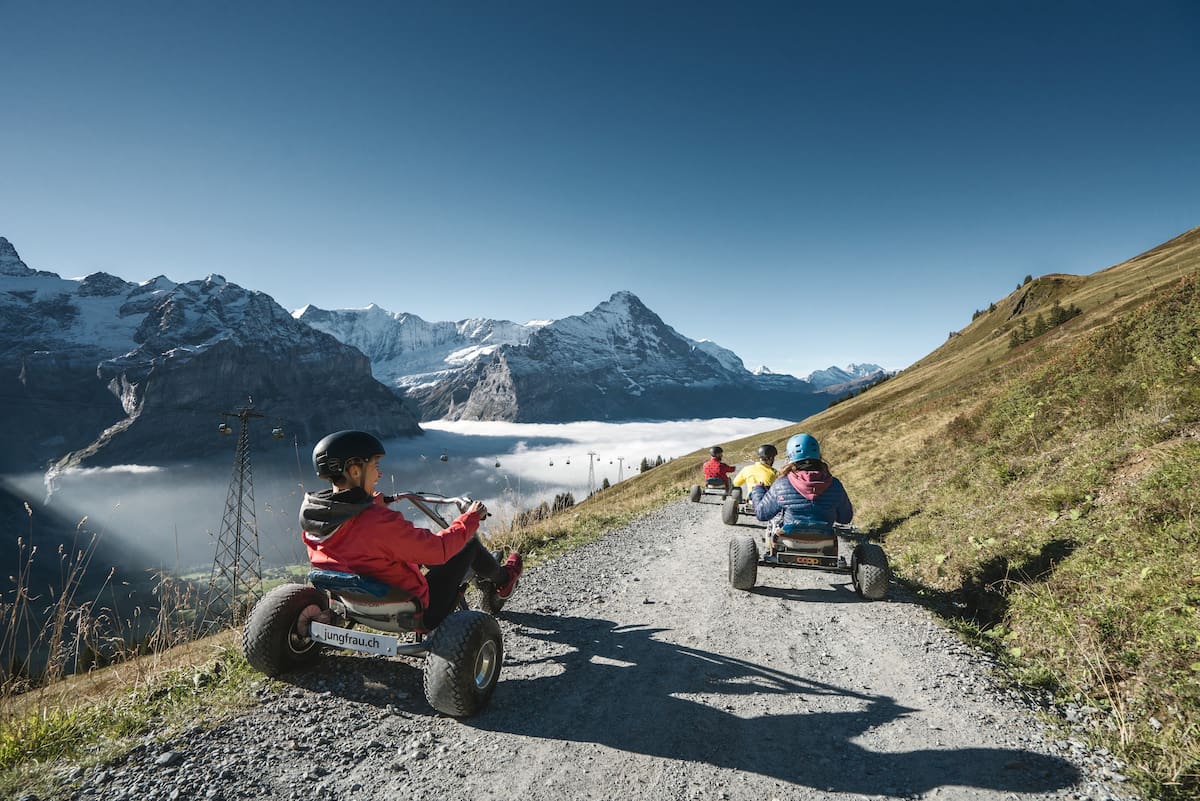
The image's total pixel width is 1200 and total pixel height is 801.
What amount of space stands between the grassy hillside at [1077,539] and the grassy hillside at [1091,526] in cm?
2

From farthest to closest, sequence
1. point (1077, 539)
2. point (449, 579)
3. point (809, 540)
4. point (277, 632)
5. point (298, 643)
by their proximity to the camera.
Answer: point (809, 540) < point (1077, 539) < point (449, 579) < point (298, 643) < point (277, 632)

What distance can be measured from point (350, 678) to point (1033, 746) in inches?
254

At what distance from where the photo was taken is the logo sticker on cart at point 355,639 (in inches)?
184

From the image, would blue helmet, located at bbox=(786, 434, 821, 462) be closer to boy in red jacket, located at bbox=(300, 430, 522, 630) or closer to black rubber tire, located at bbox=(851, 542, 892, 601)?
black rubber tire, located at bbox=(851, 542, 892, 601)

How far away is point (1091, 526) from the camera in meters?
7.14

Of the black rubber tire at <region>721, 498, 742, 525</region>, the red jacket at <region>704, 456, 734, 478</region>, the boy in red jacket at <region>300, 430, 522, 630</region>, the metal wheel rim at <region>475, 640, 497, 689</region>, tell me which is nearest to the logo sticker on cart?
the boy in red jacket at <region>300, 430, 522, 630</region>

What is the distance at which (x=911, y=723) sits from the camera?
4723 millimetres

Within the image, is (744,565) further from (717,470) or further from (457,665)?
(717,470)

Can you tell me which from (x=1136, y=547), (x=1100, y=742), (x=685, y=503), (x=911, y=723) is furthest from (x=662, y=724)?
(x=685, y=503)

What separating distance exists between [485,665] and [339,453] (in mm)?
2502

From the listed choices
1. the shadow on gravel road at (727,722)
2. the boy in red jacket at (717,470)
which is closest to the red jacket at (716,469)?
the boy in red jacket at (717,470)

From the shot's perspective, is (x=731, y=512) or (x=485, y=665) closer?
(x=485, y=665)

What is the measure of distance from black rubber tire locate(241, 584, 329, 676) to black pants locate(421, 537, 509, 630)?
1.28 metres

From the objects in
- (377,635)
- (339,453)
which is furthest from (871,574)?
(339,453)
